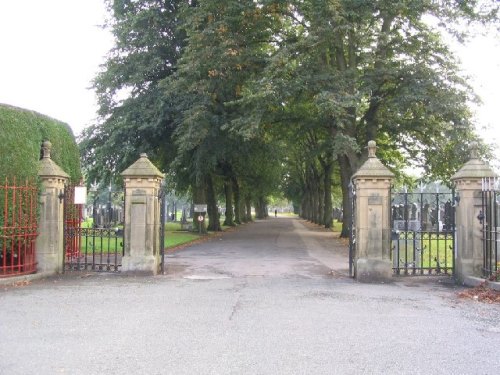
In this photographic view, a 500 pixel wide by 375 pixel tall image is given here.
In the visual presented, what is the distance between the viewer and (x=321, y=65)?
21.8m

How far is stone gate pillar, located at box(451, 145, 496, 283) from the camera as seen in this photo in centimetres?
1106

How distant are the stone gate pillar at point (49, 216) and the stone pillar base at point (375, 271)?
7271mm

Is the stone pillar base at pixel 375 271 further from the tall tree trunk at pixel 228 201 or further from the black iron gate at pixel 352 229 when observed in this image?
the tall tree trunk at pixel 228 201

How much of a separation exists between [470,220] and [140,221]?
763 centimetres

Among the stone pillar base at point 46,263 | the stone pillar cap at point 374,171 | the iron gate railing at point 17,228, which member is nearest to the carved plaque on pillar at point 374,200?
the stone pillar cap at point 374,171

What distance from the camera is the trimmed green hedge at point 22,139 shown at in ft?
35.6

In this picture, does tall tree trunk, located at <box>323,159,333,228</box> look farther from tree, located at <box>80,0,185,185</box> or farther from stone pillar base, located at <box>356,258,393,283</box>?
stone pillar base, located at <box>356,258,393,283</box>

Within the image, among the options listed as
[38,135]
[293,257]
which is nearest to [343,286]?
[293,257]

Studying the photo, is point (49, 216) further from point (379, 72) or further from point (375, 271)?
point (379, 72)

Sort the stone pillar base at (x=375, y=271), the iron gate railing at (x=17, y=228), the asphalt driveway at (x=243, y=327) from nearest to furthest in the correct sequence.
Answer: the asphalt driveway at (x=243, y=327) < the iron gate railing at (x=17, y=228) < the stone pillar base at (x=375, y=271)

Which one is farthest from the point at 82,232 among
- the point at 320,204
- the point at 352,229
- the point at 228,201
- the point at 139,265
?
the point at 320,204

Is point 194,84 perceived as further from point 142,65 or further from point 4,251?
point 4,251

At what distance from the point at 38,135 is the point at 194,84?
10554mm

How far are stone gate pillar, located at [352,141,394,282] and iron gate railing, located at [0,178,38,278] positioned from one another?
755cm
